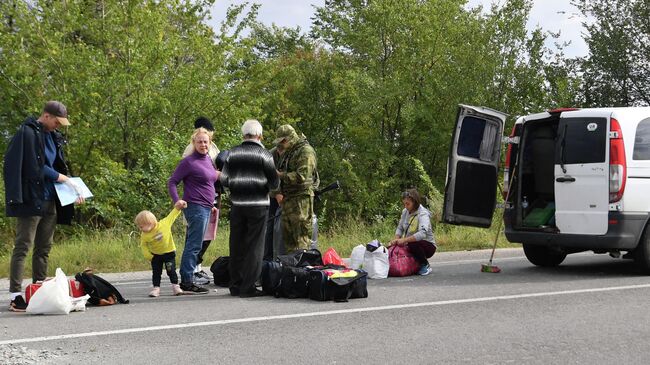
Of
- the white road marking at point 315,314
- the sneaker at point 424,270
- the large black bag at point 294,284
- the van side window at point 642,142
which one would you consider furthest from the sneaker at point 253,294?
the van side window at point 642,142

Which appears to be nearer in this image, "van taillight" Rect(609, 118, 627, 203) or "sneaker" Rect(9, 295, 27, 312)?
"sneaker" Rect(9, 295, 27, 312)

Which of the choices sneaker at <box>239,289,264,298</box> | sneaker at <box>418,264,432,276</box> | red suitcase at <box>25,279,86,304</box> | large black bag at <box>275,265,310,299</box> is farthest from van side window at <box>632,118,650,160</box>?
red suitcase at <box>25,279,86,304</box>

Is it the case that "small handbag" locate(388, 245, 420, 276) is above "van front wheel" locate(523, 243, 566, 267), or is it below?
below

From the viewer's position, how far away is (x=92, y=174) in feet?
67.8

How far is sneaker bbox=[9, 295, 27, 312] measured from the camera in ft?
24.8

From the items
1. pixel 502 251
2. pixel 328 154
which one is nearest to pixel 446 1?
pixel 328 154

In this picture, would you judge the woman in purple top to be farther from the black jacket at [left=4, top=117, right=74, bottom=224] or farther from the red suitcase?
the black jacket at [left=4, top=117, right=74, bottom=224]

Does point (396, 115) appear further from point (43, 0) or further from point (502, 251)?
point (502, 251)

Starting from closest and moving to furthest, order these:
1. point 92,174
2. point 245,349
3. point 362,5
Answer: point 245,349 → point 92,174 → point 362,5

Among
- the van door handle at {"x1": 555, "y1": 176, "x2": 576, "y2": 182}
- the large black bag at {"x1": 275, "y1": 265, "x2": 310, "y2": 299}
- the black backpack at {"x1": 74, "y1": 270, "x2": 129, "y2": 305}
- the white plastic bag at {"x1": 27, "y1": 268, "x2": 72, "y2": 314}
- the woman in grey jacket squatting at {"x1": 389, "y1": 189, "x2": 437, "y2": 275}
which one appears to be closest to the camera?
the white plastic bag at {"x1": 27, "y1": 268, "x2": 72, "y2": 314}

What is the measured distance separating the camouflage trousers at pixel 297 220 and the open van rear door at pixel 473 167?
1.85 m

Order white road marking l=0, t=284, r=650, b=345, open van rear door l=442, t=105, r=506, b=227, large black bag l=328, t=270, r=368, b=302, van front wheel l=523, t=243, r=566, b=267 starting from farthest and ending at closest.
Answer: van front wheel l=523, t=243, r=566, b=267 → open van rear door l=442, t=105, r=506, b=227 → large black bag l=328, t=270, r=368, b=302 → white road marking l=0, t=284, r=650, b=345

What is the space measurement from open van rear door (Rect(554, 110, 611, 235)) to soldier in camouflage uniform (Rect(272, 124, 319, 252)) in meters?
2.94

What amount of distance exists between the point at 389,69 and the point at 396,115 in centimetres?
175
